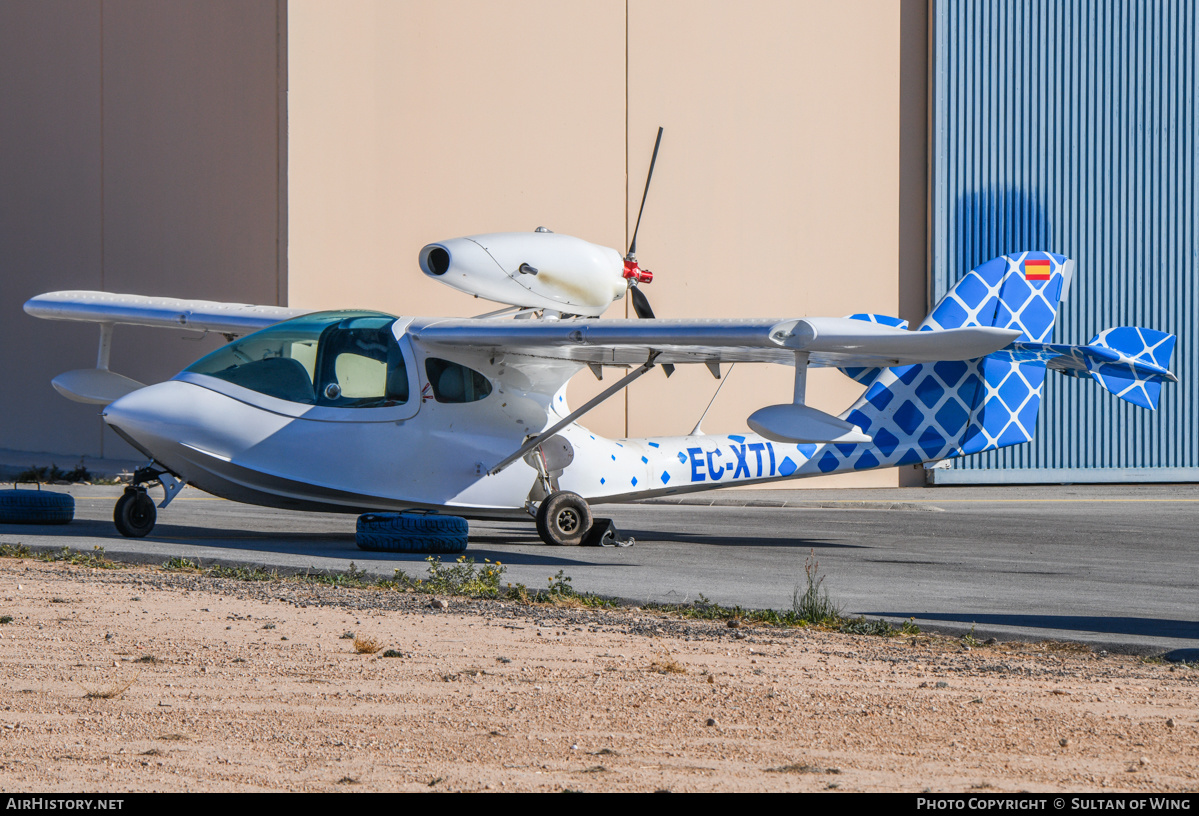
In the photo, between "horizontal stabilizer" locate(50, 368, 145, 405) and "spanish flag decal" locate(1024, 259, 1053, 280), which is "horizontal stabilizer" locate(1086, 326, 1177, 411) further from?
"horizontal stabilizer" locate(50, 368, 145, 405)

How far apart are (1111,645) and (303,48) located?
1630 centimetres

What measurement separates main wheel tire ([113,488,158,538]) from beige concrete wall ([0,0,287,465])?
322 inches

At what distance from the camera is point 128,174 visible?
23.8m

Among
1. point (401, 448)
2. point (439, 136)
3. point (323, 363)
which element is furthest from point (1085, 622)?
point (439, 136)

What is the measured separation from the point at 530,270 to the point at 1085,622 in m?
6.72

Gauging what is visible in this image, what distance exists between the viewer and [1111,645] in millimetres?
7770

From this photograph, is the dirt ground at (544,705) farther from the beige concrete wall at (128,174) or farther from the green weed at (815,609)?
the beige concrete wall at (128,174)

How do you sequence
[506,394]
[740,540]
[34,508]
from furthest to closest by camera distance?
[740,540] < [34,508] < [506,394]

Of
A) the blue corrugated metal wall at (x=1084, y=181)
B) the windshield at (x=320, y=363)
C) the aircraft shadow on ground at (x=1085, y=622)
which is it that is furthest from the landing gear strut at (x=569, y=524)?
the blue corrugated metal wall at (x=1084, y=181)

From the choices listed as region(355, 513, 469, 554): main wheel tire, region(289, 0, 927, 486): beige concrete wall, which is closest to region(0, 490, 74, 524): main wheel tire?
region(355, 513, 469, 554): main wheel tire

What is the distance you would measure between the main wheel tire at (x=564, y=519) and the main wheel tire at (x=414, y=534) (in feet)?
4.03

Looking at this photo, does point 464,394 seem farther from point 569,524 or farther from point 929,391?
point 929,391

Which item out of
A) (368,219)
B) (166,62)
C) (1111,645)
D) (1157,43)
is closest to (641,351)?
(1111,645)

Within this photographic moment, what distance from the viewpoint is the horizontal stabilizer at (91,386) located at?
566 inches
